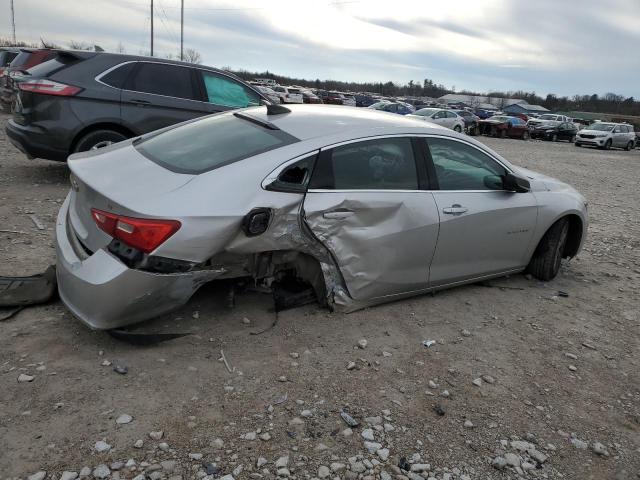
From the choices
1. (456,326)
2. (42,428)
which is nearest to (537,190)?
(456,326)

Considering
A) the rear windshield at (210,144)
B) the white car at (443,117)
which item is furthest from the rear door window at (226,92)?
the white car at (443,117)

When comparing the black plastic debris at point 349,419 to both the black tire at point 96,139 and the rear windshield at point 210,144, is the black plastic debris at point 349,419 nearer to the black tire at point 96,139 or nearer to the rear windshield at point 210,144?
the rear windshield at point 210,144

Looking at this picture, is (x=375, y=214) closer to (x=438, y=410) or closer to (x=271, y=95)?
(x=438, y=410)

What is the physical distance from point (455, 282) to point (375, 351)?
47.9 inches

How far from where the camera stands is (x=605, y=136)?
3069 centimetres

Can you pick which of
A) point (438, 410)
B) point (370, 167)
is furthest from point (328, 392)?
point (370, 167)

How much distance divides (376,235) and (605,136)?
32021mm

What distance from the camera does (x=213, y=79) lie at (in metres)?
7.71

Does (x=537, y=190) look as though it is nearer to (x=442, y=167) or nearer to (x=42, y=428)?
(x=442, y=167)

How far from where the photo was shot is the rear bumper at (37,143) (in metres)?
6.55

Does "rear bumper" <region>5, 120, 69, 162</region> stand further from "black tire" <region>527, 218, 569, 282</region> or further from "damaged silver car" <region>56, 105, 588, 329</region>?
"black tire" <region>527, 218, 569, 282</region>

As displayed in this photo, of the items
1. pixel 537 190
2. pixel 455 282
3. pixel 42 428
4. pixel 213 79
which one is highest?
pixel 213 79

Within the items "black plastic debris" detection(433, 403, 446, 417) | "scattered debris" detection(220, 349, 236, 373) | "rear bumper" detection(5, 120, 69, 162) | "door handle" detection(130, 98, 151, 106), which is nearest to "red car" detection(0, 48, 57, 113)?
"rear bumper" detection(5, 120, 69, 162)

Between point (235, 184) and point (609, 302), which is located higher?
point (235, 184)
